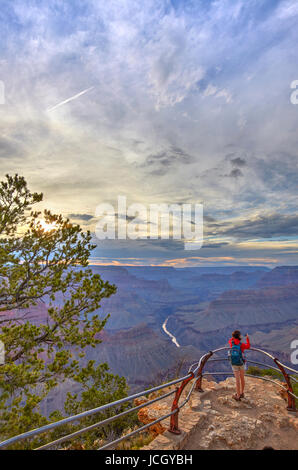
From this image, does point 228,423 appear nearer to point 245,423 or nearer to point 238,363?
point 245,423

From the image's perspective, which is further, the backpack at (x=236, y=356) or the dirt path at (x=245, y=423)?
the backpack at (x=236, y=356)

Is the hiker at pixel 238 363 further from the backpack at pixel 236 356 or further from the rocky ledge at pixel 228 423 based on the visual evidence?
the rocky ledge at pixel 228 423

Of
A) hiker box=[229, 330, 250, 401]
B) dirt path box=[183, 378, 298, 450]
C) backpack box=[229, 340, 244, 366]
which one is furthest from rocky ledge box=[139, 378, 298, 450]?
backpack box=[229, 340, 244, 366]

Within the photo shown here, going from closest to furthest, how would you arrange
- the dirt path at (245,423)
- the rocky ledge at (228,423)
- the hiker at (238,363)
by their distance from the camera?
1. the rocky ledge at (228,423)
2. the dirt path at (245,423)
3. the hiker at (238,363)

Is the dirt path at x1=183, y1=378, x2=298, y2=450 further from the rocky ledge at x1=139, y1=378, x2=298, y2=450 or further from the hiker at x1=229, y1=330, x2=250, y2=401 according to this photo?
the hiker at x1=229, y1=330, x2=250, y2=401

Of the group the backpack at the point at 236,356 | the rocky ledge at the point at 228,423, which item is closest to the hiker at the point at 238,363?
the backpack at the point at 236,356

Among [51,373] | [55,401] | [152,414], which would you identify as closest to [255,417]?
[152,414]

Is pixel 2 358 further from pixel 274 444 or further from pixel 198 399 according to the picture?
pixel 274 444

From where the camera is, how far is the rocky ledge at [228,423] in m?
5.20

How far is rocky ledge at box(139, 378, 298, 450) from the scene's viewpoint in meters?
5.20

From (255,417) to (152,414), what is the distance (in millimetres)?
3204

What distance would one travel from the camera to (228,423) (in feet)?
19.6

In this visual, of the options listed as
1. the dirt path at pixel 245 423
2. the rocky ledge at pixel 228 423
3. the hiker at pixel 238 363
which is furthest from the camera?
the hiker at pixel 238 363

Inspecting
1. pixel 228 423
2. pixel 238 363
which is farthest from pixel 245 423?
pixel 238 363
